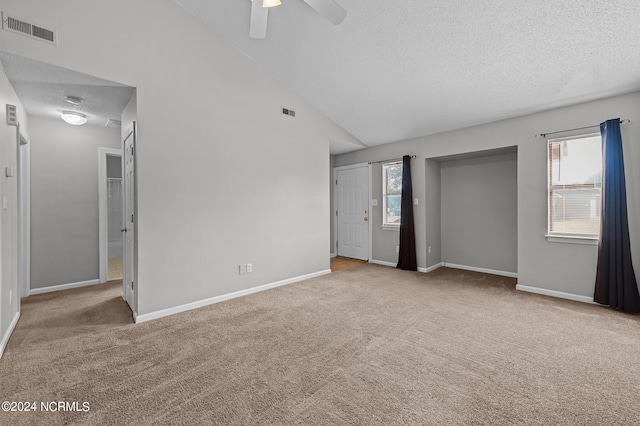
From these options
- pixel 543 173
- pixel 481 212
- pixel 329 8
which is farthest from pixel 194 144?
pixel 481 212

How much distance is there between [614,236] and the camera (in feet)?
10.9

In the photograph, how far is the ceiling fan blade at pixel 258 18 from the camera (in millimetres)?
2479

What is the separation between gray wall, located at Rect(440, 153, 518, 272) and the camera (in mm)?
4918

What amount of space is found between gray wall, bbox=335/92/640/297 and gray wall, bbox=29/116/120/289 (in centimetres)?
575

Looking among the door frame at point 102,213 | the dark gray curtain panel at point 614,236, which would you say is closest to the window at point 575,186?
the dark gray curtain panel at point 614,236

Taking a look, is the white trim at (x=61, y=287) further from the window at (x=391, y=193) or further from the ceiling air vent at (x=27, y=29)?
the window at (x=391, y=193)

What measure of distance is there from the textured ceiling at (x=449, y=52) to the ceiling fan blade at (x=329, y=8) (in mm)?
549

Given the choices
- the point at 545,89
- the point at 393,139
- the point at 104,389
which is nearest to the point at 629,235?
the point at 545,89

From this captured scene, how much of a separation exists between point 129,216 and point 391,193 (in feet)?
14.8

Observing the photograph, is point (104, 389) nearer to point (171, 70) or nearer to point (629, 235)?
point (171, 70)

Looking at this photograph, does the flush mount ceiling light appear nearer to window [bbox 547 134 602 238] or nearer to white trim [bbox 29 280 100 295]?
white trim [bbox 29 280 100 295]

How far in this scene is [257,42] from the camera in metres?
3.70

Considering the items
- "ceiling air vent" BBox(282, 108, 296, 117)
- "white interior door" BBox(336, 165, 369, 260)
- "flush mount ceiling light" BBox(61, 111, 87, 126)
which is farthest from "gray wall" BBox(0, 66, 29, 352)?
"white interior door" BBox(336, 165, 369, 260)

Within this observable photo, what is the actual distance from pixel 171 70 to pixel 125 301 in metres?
2.97
